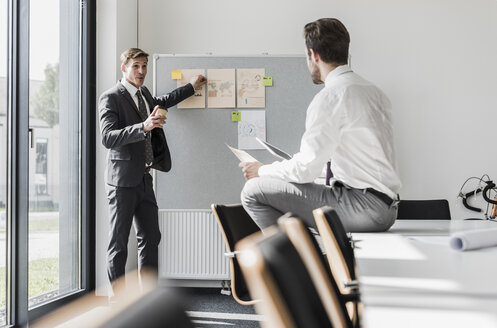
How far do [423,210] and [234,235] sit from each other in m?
1.45

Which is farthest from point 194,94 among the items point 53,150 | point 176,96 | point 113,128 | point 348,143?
point 348,143

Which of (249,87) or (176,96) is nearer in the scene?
(176,96)

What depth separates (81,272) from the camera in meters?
4.13

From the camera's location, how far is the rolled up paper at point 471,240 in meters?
1.31

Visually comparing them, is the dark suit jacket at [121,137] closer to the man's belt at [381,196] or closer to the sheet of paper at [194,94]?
the sheet of paper at [194,94]

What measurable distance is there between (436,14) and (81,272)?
133 inches

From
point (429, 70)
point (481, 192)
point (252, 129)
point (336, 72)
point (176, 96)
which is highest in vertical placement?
point (429, 70)

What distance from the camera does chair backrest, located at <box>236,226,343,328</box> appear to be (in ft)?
2.22

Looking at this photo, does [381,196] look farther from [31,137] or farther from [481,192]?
[481,192]

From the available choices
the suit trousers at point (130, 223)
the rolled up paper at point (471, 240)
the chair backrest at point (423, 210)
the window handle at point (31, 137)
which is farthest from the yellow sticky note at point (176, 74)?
the rolled up paper at point (471, 240)

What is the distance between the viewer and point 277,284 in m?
0.70

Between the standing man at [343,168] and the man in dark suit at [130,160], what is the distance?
50.6 inches

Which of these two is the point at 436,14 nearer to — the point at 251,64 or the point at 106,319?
the point at 251,64

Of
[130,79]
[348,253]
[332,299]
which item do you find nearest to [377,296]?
[332,299]
